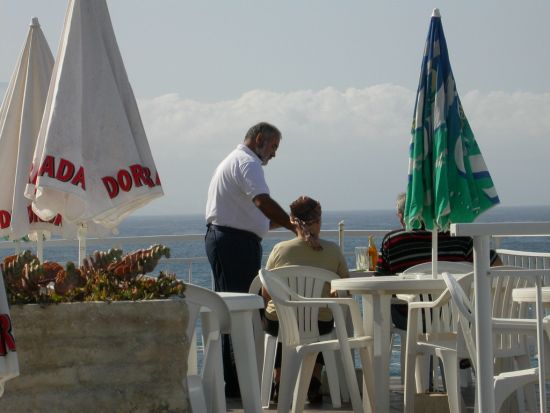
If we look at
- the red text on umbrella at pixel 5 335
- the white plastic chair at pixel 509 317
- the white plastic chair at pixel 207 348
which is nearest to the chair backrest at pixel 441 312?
the white plastic chair at pixel 509 317

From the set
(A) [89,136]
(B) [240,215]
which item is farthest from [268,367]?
(A) [89,136]

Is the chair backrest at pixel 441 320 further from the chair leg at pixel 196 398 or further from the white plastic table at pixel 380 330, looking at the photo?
the chair leg at pixel 196 398

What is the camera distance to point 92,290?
13.6 feet

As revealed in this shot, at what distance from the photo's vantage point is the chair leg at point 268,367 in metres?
6.16

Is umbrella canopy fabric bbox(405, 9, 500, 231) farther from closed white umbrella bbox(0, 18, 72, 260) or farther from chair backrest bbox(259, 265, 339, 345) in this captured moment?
closed white umbrella bbox(0, 18, 72, 260)

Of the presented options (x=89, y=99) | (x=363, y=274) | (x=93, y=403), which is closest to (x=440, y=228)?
(x=363, y=274)

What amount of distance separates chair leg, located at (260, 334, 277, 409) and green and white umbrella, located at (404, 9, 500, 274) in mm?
1050

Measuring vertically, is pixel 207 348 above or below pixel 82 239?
below

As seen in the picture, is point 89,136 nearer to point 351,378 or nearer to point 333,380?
point 351,378

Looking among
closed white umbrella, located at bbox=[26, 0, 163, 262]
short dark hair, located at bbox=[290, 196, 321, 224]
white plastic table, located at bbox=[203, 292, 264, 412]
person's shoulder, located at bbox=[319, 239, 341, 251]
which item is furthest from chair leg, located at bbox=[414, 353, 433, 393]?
closed white umbrella, located at bbox=[26, 0, 163, 262]

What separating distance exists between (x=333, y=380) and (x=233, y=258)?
0.94 meters

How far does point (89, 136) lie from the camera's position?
16.3ft

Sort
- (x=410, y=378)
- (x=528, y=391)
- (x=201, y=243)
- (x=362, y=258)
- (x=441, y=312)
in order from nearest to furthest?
(x=528, y=391) < (x=410, y=378) < (x=441, y=312) < (x=362, y=258) < (x=201, y=243)

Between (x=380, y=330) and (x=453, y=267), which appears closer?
(x=380, y=330)
